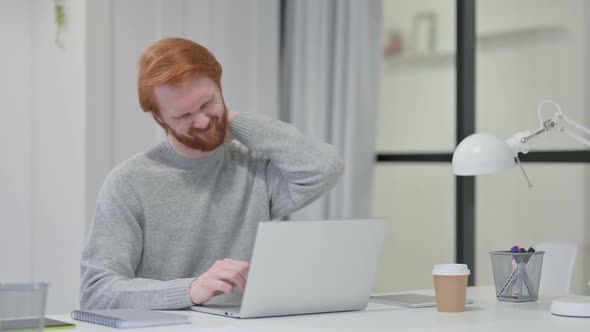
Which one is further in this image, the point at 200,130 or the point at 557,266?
the point at 557,266

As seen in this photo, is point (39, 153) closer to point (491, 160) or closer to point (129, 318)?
point (129, 318)

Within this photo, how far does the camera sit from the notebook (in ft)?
5.84

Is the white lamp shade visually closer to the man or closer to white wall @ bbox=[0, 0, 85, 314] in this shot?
the man

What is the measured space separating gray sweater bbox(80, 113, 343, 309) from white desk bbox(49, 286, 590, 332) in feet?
1.06

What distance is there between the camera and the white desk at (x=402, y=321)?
71.2 inches

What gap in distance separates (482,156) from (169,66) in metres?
0.79

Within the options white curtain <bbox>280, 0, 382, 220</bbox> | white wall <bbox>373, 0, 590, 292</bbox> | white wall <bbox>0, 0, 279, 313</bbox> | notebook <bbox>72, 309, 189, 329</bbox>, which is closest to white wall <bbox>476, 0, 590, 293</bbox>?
white wall <bbox>373, 0, 590, 292</bbox>

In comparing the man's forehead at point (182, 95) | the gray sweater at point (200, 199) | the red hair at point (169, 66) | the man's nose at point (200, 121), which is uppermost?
the red hair at point (169, 66)

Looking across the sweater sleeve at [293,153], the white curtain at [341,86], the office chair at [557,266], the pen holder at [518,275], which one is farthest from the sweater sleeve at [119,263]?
the white curtain at [341,86]

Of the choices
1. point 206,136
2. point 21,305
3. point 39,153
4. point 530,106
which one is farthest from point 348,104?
point 21,305

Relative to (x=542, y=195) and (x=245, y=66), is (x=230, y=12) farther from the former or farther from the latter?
(x=542, y=195)

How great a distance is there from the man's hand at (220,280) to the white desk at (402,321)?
0.05 m

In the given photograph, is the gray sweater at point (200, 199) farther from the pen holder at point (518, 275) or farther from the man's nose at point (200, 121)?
the pen holder at point (518, 275)

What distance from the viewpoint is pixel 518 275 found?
2.27 m
